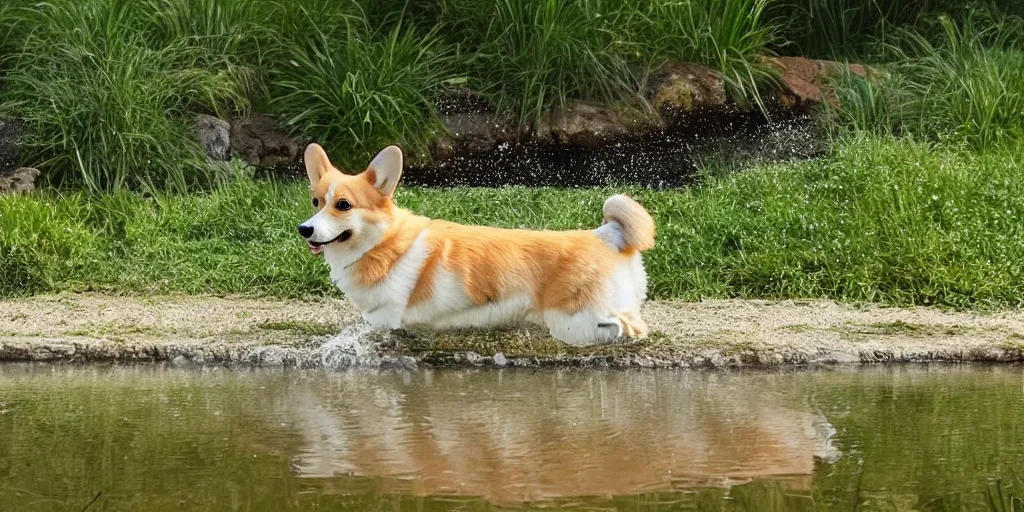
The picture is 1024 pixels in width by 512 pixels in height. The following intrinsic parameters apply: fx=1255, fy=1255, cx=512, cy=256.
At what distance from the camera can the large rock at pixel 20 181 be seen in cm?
818

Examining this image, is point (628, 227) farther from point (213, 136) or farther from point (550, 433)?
point (213, 136)

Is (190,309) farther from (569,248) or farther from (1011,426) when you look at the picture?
(1011,426)

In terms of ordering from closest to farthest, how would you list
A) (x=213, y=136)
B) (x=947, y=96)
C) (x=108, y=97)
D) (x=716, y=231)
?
1. (x=716, y=231)
2. (x=108, y=97)
3. (x=213, y=136)
4. (x=947, y=96)

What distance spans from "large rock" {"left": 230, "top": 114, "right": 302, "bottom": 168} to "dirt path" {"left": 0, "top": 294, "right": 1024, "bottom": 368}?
123 inches

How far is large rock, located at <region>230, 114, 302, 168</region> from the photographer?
9.16m

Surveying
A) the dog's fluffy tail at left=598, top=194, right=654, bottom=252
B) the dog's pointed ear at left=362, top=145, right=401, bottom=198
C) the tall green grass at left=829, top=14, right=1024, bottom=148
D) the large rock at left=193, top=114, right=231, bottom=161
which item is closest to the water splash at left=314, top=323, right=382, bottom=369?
the dog's pointed ear at left=362, top=145, right=401, bottom=198

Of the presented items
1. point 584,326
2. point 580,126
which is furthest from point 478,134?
point 584,326

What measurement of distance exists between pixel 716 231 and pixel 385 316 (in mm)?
2676

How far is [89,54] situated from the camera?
8758mm

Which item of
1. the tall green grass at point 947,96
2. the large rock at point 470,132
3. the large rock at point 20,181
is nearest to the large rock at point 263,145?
the large rock at point 470,132

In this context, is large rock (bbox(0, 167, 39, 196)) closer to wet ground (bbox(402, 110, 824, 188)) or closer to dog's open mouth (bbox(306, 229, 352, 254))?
wet ground (bbox(402, 110, 824, 188))

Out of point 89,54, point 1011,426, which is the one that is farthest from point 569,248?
point 89,54

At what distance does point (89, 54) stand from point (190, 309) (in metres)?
3.31

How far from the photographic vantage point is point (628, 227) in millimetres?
5129
